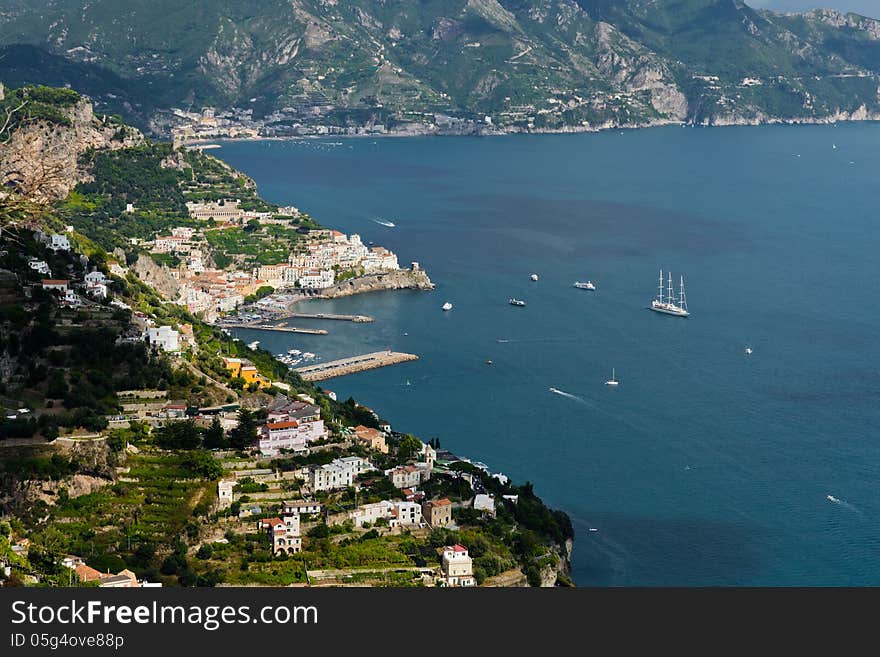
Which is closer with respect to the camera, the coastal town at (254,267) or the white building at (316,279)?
the coastal town at (254,267)

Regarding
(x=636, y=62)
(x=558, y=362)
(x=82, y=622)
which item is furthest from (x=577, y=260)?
(x=636, y=62)

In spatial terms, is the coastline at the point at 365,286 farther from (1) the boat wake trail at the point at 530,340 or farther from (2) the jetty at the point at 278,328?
(1) the boat wake trail at the point at 530,340

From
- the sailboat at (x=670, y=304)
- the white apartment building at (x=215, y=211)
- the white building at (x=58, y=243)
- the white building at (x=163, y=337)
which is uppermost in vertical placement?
the white building at (x=58, y=243)

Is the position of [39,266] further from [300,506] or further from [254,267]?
[254,267]

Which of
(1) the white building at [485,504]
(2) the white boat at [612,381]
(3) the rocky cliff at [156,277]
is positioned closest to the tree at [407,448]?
(1) the white building at [485,504]

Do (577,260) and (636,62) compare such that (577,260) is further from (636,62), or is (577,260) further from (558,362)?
(636,62)

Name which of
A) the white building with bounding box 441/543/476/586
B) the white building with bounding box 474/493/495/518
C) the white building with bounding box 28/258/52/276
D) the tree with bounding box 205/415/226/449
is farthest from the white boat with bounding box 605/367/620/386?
the white building with bounding box 441/543/476/586
